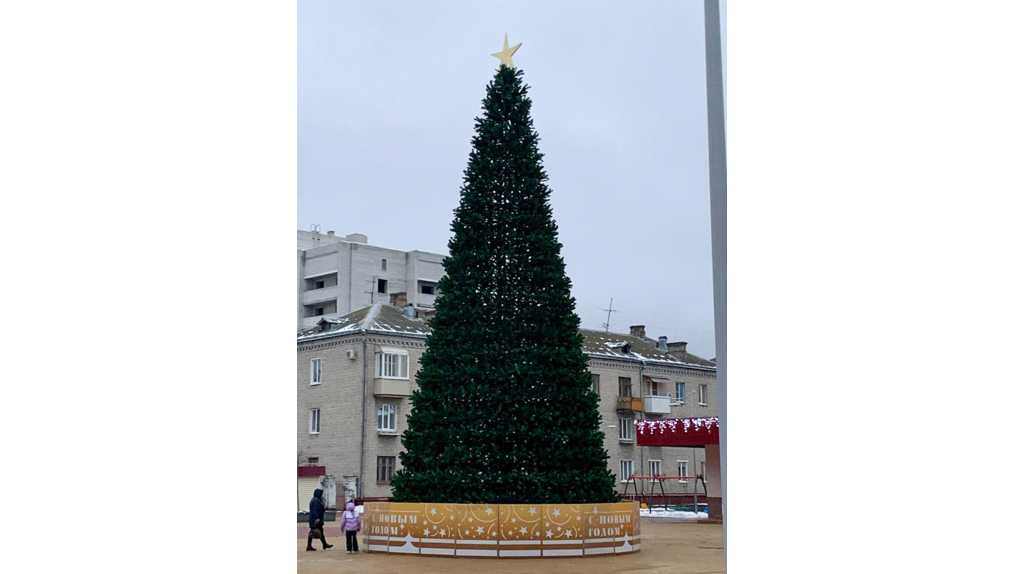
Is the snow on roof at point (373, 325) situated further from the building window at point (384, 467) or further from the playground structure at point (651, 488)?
the playground structure at point (651, 488)

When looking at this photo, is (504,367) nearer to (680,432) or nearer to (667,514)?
(680,432)

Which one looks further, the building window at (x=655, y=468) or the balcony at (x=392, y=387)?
the building window at (x=655, y=468)

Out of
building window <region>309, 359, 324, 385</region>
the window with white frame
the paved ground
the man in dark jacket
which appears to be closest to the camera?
the paved ground

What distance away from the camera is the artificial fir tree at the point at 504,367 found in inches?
363

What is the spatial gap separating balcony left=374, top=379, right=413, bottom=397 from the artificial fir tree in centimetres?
1127

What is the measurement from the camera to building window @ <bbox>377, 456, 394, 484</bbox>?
20.9 metres

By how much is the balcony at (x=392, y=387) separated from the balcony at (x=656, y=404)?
19.0ft

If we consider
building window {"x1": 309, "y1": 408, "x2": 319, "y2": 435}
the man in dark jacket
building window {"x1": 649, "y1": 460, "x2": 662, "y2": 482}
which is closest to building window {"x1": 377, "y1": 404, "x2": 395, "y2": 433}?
building window {"x1": 309, "y1": 408, "x2": 319, "y2": 435}

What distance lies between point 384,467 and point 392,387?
164 cm

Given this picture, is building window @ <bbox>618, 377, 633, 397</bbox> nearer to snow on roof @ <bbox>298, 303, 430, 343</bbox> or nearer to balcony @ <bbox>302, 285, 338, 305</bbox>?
snow on roof @ <bbox>298, 303, 430, 343</bbox>

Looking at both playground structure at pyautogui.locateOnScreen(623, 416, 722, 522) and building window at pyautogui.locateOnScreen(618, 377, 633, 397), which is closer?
playground structure at pyautogui.locateOnScreen(623, 416, 722, 522)

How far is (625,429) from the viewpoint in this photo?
23375mm

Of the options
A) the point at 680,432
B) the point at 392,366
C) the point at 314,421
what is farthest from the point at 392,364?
the point at 680,432

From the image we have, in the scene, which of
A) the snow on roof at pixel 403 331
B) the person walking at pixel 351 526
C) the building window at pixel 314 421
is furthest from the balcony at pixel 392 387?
the person walking at pixel 351 526
